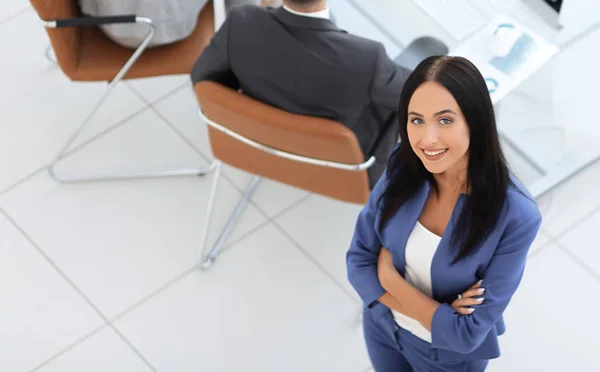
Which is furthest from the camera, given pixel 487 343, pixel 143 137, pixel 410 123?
pixel 143 137

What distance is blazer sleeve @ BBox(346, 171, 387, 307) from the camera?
1923 millimetres

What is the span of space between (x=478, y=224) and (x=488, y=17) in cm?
111

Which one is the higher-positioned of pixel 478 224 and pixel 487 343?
pixel 478 224

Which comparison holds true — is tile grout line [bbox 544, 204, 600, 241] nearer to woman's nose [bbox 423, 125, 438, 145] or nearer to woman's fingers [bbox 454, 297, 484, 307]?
woman's fingers [bbox 454, 297, 484, 307]

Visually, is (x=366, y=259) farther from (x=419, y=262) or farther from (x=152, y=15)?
(x=152, y=15)

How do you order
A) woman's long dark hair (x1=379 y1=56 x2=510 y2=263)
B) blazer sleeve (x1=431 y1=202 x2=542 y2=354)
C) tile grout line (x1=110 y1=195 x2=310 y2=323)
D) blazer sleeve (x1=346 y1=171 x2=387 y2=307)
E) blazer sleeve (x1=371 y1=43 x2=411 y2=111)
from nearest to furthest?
woman's long dark hair (x1=379 y1=56 x2=510 y2=263)
blazer sleeve (x1=431 y1=202 x2=542 y2=354)
blazer sleeve (x1=346 y1=171 x2=387 y2=307)
blazer sleeve (x1=371 y1=43 x2=411 y2=111)
tile grout line (x1=110 y1=195 x2=310 y2=323)

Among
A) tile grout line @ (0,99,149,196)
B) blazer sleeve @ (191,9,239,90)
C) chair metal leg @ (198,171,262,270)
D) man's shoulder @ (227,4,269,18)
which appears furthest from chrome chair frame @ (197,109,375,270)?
tile grout line @ (0,99,149,196)

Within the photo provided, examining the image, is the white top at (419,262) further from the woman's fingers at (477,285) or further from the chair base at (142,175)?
the chair base at (142,175)

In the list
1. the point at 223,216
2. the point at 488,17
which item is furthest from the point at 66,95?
the point at 488,17

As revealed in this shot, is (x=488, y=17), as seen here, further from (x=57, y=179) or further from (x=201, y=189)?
(x=57, y=179)

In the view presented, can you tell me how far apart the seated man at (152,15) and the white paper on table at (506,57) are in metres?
0.82

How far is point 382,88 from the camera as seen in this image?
7.61ft

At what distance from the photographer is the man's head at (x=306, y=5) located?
226cm

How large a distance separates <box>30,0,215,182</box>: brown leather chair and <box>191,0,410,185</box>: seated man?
0.42 m
